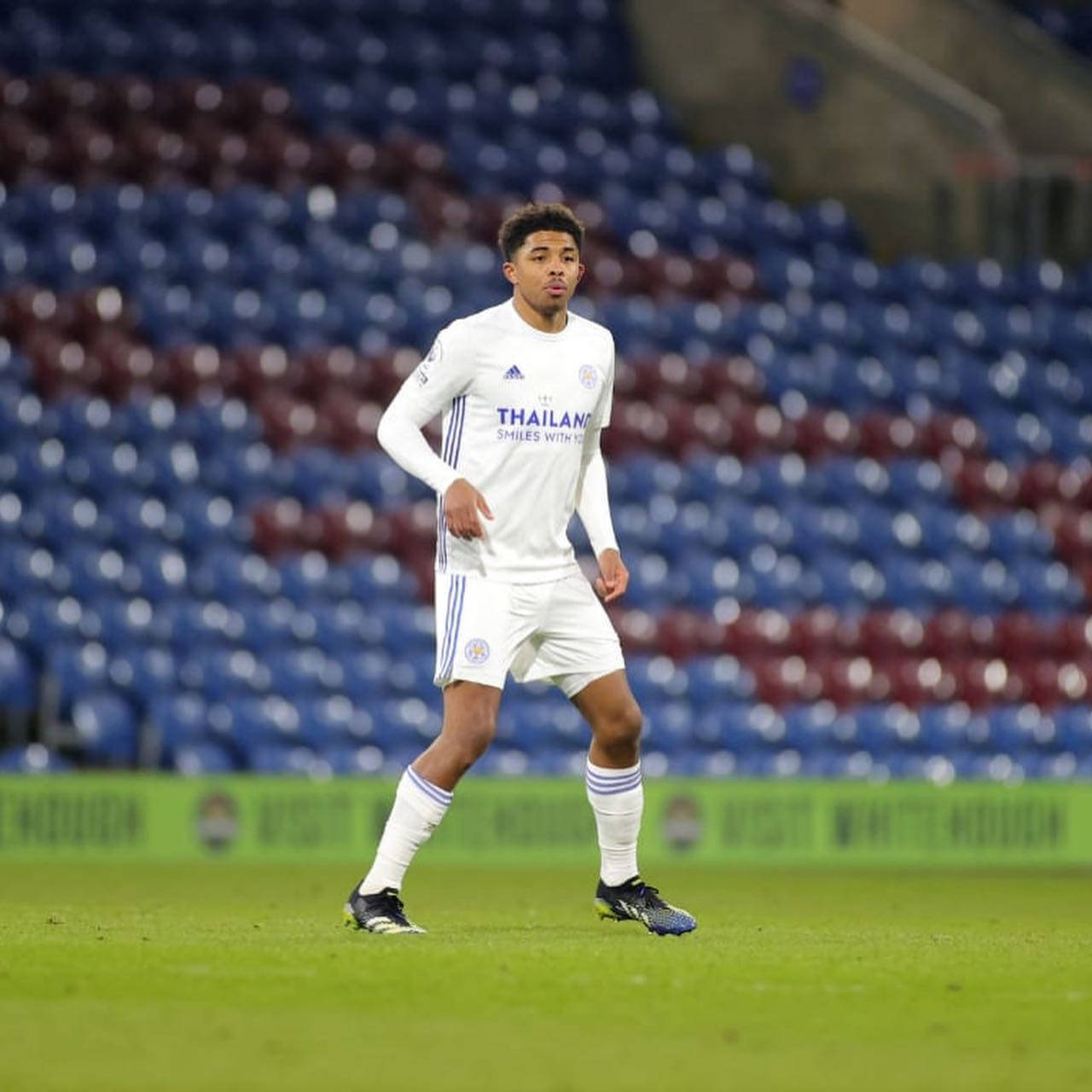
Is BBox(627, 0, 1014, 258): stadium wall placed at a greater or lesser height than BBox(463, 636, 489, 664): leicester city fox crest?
greater

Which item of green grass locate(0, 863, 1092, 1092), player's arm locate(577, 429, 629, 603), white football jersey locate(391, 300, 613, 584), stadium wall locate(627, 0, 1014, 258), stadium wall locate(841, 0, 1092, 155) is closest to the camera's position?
green grass locate(0, 863, 1092, 1092)

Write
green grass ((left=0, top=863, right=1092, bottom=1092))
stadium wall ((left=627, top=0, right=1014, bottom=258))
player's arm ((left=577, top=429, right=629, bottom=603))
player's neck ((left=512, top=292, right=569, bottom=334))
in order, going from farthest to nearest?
stadium wall ((left=627, top=0, right=1014, bottom=258)) → player's arm ((left=577, top=429, right=629, bottom=603)) → player's neck ((left=512, top=292, right=569, bottom=334)) → green grass ((left=0, top=863, right=1092, bottom=1092))

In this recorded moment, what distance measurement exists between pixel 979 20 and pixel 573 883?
43.8 ft

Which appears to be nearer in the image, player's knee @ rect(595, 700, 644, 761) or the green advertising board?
player's knee @ rect(595, 700, 644, 761)

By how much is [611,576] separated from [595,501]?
0.39 m

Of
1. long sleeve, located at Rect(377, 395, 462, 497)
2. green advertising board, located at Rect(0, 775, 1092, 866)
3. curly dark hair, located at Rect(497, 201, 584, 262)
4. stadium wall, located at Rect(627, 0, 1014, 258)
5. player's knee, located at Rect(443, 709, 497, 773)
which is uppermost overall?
stadium wall, located at Rect(627, 0, 1014, 258)

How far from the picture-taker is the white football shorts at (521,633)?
7.62 m

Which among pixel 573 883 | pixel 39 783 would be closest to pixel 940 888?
pixel 573 883

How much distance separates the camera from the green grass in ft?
15.9

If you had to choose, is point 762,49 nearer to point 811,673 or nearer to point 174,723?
point 811,673

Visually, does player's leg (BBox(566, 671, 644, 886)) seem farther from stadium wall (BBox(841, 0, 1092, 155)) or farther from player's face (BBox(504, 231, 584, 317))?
stadium wall (BBox(841, 0, 1092, 155))

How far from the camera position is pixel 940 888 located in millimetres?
12508

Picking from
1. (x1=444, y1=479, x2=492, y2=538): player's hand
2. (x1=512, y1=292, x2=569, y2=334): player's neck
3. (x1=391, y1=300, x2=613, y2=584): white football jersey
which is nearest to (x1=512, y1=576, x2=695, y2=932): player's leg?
(x1=391, y1=300, x2=613, y2=584): white football jersey

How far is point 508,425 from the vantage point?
25.6ft
